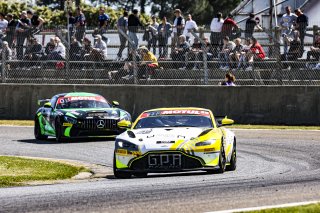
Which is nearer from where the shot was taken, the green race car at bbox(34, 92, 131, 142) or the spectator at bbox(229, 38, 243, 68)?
the green race car at bbox(34, 92, 131, 142)

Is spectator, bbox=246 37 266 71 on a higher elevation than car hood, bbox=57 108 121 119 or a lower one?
higher

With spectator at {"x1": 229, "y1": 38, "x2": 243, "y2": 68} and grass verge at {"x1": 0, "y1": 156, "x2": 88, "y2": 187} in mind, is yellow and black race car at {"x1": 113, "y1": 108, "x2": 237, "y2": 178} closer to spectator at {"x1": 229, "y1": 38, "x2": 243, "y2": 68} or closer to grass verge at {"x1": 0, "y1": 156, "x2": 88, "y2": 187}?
grass verge at {"x1": 0, "y1": 156, "x2": 88, "y2": 187}

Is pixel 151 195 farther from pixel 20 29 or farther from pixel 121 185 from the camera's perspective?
pixel 20 29

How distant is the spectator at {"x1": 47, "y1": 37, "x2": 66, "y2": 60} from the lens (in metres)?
29.2

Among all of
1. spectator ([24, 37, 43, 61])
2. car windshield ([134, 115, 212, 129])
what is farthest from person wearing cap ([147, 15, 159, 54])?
car windshield ([134, 115, 212, 129])

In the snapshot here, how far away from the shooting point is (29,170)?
16.4 m

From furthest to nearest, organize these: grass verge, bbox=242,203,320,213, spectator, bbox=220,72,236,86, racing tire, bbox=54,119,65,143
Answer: spectator, bbox=220,72,236,86, racing tire, bbox=54,119,65,143, grass verge, bbox=242,203,320,213

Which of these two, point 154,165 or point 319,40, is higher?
point 319,40

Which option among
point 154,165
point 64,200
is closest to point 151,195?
point 64,200

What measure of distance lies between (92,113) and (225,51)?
231 inches

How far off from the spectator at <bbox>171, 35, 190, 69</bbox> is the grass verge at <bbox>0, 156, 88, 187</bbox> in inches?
400

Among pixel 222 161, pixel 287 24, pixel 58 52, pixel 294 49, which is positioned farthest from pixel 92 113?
pixel 222 161

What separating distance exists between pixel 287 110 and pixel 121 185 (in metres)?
Answer: 14.8

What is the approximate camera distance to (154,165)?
48.4 ft
